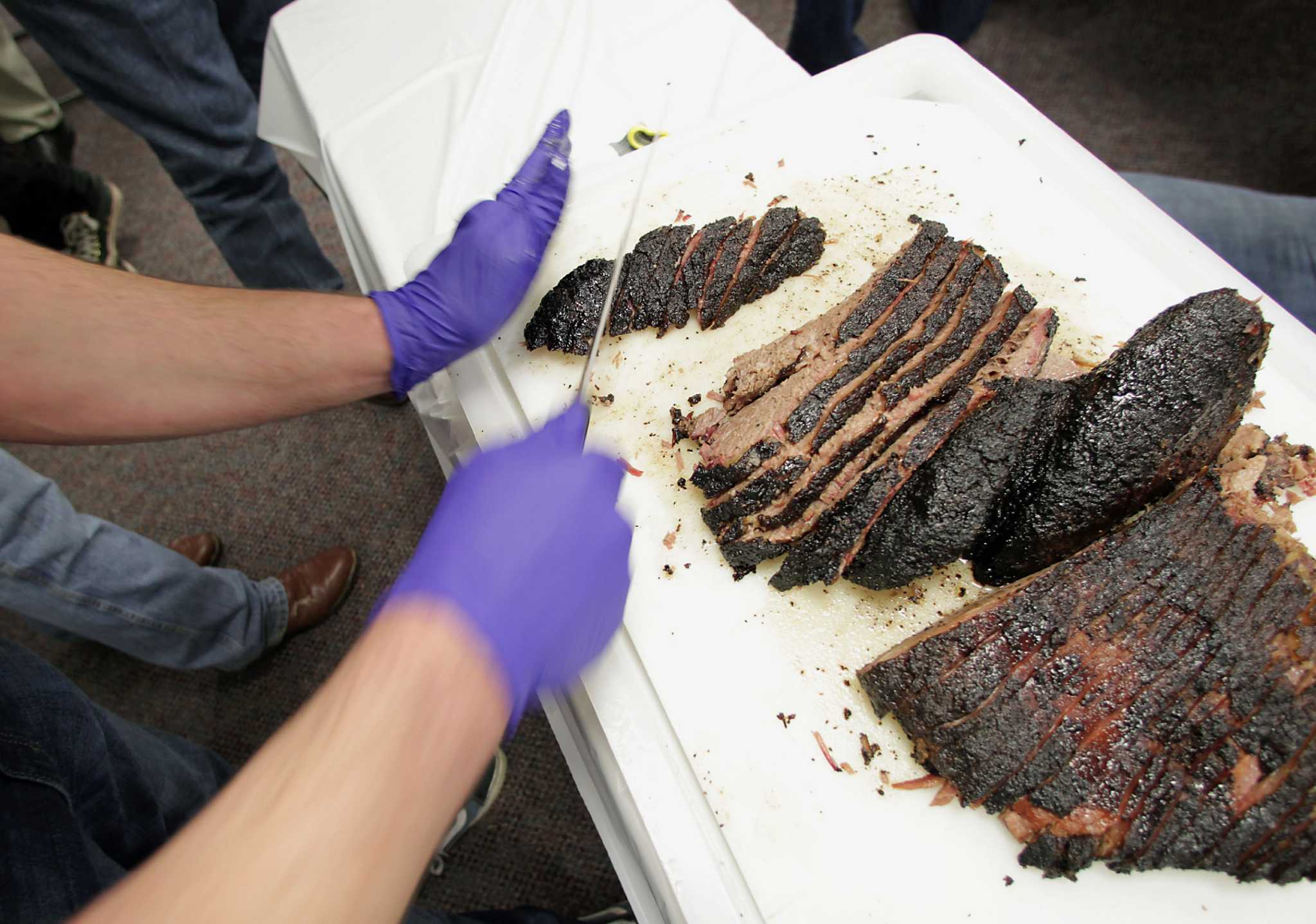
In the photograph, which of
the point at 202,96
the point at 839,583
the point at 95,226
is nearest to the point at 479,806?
the point at 839,583

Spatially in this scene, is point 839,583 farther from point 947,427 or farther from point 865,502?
point 947,427

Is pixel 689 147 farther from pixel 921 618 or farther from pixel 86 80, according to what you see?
pixel 86 80

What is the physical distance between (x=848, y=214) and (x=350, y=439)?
2.56 m

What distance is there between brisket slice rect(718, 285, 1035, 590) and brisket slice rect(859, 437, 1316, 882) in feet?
1.15

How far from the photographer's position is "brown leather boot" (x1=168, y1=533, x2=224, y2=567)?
10.6ft

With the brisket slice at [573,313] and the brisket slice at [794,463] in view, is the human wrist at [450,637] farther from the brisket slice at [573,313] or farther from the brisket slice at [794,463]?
the brisket slice at [573,313]

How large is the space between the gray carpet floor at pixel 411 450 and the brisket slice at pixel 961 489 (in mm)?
1732

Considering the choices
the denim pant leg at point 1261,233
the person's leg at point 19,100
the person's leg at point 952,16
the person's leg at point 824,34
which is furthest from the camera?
the person's leg at point 19,100

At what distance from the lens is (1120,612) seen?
1616 millimetres

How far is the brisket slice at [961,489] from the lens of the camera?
1.71 m

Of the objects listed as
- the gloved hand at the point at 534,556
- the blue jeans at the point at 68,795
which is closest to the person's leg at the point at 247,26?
the gloved hand at the point at 534,556

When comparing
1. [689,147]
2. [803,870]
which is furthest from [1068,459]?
[689,147]

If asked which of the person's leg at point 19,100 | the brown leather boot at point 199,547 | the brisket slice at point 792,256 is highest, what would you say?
the brisket slice at point 792,256

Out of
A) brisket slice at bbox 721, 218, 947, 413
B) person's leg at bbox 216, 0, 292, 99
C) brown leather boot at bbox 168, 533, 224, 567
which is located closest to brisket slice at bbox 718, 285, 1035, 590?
brisket slice at bbox 721, 218, 947, 413
